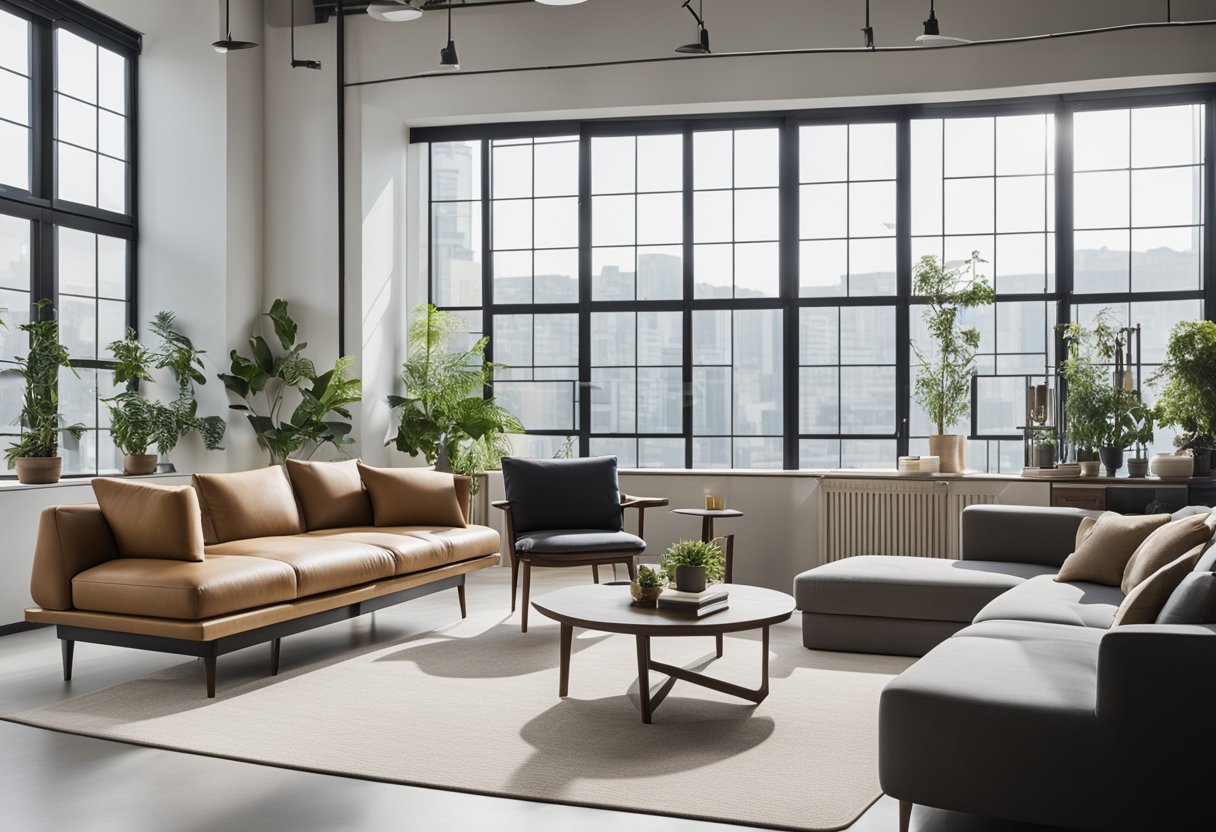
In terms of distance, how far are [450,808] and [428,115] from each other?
6140mm

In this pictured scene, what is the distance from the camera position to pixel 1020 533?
17.9ft

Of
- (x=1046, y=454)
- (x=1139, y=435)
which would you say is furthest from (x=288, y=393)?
(x=1139, y=435)

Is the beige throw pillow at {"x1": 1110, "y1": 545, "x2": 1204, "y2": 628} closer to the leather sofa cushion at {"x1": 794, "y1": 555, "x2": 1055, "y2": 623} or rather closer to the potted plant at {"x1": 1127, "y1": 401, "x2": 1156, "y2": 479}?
the leather sofa cushion at {"x1": 794, "y1": 555, "x2": 1055, "y2": 623}

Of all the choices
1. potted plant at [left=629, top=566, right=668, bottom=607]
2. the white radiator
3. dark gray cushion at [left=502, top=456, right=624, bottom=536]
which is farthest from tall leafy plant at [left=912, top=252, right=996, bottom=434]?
potted plant at [left=629, top=566, right=668, bottom=607]

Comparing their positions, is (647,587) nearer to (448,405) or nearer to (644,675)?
(644,675)

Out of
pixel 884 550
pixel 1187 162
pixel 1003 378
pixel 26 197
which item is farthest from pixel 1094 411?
pixel 26 197

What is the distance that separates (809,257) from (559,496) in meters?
2.99

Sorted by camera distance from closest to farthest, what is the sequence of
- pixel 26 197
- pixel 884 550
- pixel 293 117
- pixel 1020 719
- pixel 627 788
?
pixel 1020 719 < pixel 627 788 < pixel 26 197 < pixel 884 550 < pixel 293 117

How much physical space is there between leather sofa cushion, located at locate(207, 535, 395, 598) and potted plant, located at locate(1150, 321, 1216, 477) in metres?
4.92

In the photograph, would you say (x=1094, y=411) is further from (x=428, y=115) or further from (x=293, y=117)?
(x=293, y=117)

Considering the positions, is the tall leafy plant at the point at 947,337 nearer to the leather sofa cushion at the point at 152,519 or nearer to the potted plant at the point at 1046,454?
the potted plant at the point at 1046,454

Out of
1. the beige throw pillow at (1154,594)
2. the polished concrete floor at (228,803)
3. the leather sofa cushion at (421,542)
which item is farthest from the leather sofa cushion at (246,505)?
the beige throw pillow at (1154,594)

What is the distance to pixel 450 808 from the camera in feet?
10.1

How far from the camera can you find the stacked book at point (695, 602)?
4.00m
